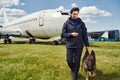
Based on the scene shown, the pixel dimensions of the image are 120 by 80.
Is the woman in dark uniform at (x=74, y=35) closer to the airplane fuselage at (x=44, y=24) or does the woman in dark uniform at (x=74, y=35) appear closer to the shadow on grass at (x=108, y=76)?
the shadow on grass at (x=108, y=76)

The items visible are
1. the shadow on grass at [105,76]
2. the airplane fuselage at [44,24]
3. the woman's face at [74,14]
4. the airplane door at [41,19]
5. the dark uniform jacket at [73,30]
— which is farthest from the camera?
the airplane door at [41,19]

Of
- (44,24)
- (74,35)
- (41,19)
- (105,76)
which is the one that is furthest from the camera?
(41,19)

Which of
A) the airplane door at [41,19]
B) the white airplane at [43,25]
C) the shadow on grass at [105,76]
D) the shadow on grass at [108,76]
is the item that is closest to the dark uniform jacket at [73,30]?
the shadow on grass at [105,76]

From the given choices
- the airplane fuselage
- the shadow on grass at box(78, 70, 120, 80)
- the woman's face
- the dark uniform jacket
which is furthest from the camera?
the airplane fuselage

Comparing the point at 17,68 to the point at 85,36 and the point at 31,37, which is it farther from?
the point at 31,37

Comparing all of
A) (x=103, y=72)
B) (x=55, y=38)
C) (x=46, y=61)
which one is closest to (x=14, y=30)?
(x=55, y=38)

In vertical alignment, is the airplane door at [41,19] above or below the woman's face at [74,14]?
above

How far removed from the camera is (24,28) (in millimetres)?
32781

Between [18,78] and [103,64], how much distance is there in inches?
162

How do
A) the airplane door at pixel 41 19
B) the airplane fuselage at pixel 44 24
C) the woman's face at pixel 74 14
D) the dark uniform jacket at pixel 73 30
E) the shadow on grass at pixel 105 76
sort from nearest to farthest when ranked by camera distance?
the woman's face at pixel 74 14, the dark uniform jacket at pixel 73 30, the shadow on grass at pixel 105 76, the airplane fuselage at pixel 44 24, the airplane door at pixel 41 19

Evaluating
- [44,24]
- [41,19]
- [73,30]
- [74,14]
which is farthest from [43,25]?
[74,14]

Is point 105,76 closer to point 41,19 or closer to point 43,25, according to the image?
point 43,25

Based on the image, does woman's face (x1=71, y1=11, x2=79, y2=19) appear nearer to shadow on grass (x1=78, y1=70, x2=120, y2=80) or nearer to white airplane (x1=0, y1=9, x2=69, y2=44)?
shadow on grass (x1=78, y1=70, x2=120, y2=80)

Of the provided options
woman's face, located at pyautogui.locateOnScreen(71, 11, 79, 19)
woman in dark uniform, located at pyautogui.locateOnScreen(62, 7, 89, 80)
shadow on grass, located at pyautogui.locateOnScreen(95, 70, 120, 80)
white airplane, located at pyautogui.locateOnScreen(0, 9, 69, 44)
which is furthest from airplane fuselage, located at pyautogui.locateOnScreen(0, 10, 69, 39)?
woman's face, located at pyautogui.locateOnScreen(71, 11, 79, 19)
